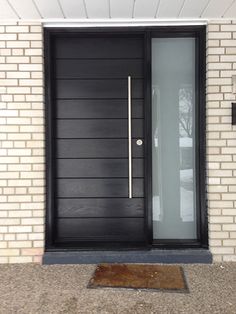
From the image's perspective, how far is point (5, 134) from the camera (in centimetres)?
354

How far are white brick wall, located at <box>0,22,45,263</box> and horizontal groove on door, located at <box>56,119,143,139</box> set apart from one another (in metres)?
0.29

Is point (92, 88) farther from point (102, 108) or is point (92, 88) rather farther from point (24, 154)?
point (24, 154)

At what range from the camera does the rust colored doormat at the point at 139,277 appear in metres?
3.04

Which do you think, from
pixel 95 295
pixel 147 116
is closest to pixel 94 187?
pixel 147 116

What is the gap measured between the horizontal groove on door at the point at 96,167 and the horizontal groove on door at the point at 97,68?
88cm

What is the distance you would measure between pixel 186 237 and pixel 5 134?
84.9 inches

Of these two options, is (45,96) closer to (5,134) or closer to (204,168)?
(5,134)

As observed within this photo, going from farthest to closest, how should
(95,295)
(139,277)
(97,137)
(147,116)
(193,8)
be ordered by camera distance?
(97,137), (147,116), (193,8), (139,277), (95,295)

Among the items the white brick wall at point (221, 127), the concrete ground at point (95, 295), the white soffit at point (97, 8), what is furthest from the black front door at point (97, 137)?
the white brick wall at point (221, 127)

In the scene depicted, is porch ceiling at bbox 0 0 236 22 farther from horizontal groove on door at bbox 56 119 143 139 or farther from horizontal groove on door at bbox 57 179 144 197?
horizontal groove on door at bbox 57 179 144 197

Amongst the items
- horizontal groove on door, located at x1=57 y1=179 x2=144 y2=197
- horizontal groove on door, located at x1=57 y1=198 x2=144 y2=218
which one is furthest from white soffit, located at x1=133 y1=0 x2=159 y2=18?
horizontal groove on door, located at x1=57 y1=198 x2=144 y2=218

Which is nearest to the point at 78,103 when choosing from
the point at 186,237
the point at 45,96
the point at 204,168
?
the point at 45,96

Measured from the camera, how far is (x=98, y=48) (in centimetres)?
374

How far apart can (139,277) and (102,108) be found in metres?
1.72
